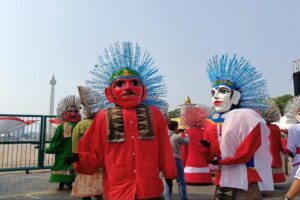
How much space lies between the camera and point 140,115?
3.43 metres

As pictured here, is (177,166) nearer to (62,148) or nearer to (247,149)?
(62,148)

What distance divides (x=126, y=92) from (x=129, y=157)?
25.8 inches

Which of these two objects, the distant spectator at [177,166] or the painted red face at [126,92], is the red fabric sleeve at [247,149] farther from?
the distant spectator at [177,166]

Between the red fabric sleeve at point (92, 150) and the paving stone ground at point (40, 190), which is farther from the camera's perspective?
the paving stone ground at point (40, 190)

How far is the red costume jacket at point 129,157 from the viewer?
Answer: 3176 mm

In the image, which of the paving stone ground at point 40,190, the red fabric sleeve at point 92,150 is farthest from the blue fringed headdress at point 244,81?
the paving stone ground at point 40,190

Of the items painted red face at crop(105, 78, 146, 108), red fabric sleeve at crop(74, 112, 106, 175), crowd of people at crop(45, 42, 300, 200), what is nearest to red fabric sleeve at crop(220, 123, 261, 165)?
crowd of people at crop(45, 42, 300, 200)

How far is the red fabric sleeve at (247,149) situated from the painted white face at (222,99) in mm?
518

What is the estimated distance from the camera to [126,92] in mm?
3469

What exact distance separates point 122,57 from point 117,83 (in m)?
0.37

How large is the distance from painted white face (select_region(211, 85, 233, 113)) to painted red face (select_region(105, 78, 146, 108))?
0.85 meters

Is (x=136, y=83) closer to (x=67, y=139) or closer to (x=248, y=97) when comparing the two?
(x=248, y=97)

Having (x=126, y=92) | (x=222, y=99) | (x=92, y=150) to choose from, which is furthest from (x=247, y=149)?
(x=92, y=150)

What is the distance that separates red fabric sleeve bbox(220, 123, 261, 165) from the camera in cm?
331
